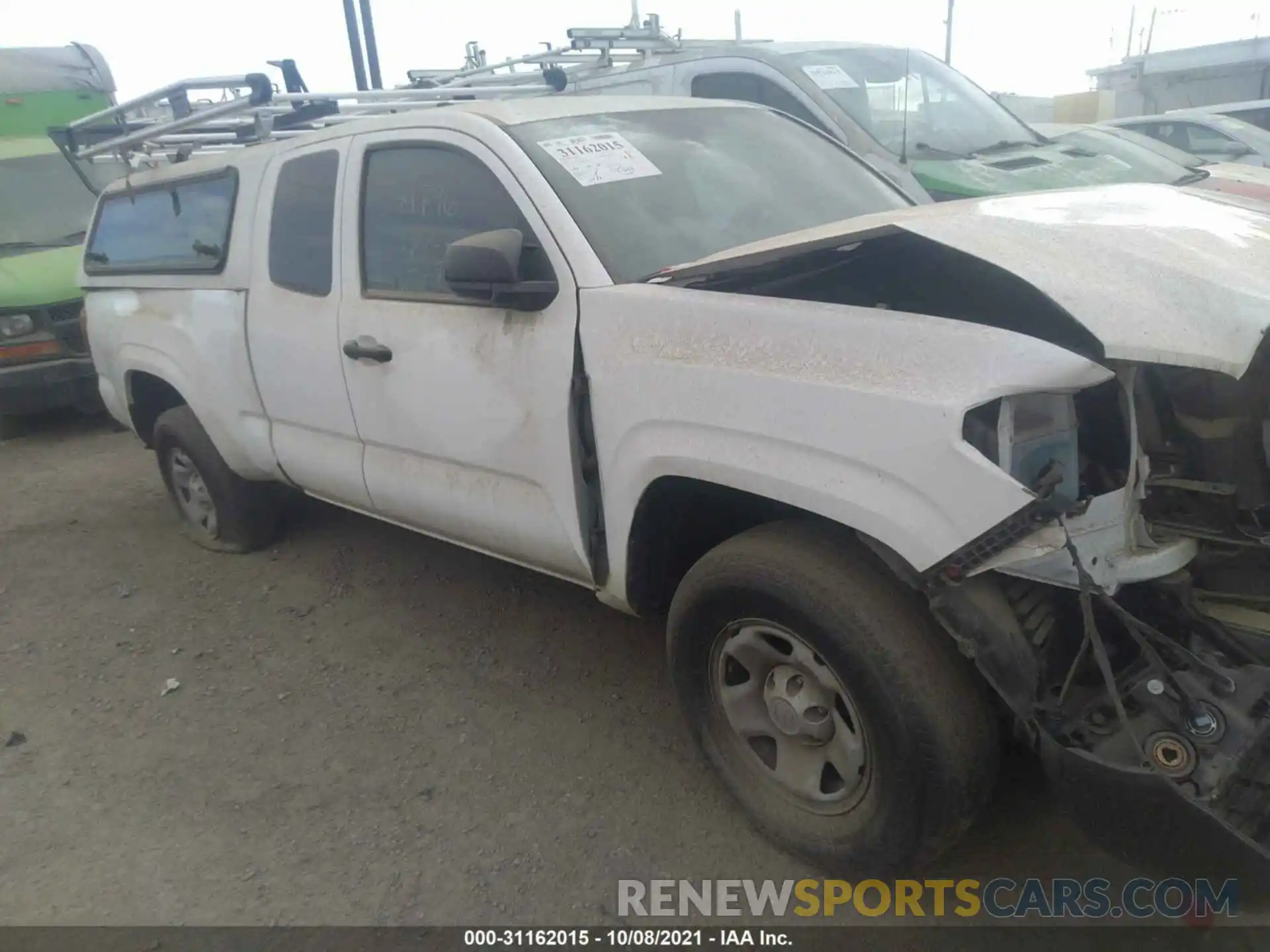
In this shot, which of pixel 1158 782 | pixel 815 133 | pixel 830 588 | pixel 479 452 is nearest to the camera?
pixel 1158 782

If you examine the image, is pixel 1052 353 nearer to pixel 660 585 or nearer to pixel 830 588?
pixel 830 588

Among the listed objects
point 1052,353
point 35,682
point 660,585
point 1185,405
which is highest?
point 1052,353

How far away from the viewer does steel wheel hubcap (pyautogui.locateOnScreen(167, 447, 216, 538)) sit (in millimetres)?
4914

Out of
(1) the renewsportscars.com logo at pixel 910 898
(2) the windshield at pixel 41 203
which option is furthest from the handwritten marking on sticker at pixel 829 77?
(2) the windshield at pixel 41 203

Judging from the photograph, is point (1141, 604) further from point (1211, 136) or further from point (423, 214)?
point (1211, 136)

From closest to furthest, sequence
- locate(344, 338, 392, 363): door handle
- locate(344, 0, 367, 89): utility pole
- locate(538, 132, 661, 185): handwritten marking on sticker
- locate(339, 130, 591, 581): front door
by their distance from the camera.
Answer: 1. locate(339, 130, 591, 581): front door
2. locate(538, 132, 661, 185): handwritten marking on sticker
3. locate(344, 338, 392, 363): door handle
4. locate(344, 0, 367, 89): utility pole

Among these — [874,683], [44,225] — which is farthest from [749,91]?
[44,225]

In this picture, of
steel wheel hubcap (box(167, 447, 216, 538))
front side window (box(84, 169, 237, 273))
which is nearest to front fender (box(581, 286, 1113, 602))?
front side window (box(84, 169, 237, 273))

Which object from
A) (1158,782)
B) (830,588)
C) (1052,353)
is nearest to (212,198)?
(830,588)

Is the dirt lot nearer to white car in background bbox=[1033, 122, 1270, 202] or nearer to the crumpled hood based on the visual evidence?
the crumpled hood

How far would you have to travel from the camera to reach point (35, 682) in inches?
154

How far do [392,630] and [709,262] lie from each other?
225cm

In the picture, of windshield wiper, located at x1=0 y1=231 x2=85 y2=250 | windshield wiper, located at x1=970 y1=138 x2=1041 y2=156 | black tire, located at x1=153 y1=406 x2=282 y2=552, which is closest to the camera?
black tire, located at x1=153 y1=406 x2=282 y2=552

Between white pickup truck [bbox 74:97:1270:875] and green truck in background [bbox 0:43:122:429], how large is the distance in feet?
11.6
